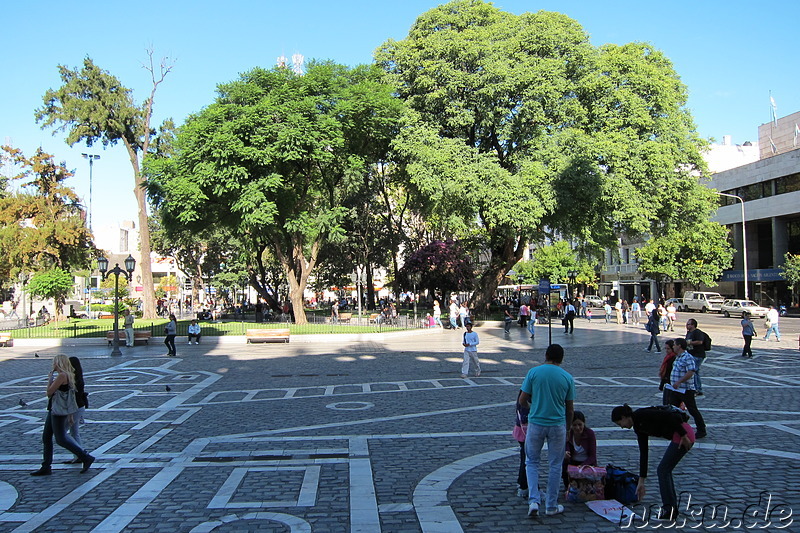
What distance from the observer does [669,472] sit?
224 inches

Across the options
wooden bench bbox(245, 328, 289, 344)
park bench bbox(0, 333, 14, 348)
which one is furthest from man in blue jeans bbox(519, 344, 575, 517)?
park bench bbox(0, 333, 14, 348)

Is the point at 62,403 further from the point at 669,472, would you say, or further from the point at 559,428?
the point at 669,472

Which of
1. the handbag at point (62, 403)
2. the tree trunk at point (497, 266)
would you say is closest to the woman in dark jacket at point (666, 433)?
the handbag at point (62, 403)

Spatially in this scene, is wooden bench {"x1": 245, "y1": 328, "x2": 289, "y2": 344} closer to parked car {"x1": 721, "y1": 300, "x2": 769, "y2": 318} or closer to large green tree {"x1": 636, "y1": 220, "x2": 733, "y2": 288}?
parked car {"x1": 721, "y1": 300, "x2": 769, "y2": 318}

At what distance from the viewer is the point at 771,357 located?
19547 millimetres

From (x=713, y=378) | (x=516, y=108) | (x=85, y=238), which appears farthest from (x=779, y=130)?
(x=85, y=238)

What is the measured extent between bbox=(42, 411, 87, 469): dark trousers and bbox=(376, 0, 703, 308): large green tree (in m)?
24.7

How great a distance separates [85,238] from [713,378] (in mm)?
42480

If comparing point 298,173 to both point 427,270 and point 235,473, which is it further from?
point 235,473

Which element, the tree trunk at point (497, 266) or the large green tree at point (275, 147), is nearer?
the large green tree at point (275, 147)

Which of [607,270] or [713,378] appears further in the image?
[607,270]

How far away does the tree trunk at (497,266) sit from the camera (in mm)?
37906

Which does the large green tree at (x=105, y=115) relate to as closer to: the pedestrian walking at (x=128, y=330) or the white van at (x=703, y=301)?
the pedestrian walking at (x=128, y=330)

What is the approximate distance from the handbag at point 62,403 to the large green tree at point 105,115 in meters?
34.7
